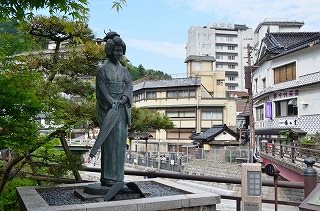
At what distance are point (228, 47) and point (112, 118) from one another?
3127 inches

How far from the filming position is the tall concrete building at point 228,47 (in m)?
79.7

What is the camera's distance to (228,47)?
8219 centimetres

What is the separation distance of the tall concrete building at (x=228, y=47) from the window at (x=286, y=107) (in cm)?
5172

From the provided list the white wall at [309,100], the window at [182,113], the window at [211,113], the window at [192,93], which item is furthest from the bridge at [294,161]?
the window at [192,93]

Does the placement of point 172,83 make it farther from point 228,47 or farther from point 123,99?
point 123,99

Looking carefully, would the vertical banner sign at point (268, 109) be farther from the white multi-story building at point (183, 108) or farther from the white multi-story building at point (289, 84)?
the white multi-story building at point (183, 108)

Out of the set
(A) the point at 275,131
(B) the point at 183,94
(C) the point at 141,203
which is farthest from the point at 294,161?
(B) the point at 183,94

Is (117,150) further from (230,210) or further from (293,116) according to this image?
(293,116)

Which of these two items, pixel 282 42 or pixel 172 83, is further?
pixel 172 83

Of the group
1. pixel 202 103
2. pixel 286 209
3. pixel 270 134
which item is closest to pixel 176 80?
pixel 202 103

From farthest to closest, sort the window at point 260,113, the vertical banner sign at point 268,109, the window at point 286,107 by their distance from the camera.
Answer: the window at point 260,113 → the vertical banner sign at point 268,109 → the window at point 286,107

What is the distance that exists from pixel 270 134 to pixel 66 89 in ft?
73.7

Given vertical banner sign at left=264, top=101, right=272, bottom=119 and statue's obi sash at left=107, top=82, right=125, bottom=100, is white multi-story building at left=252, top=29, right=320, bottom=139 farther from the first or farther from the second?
statue's obi sash at left=107, top=82, right=125, bottom=100

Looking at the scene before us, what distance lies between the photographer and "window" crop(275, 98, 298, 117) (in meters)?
26.6
